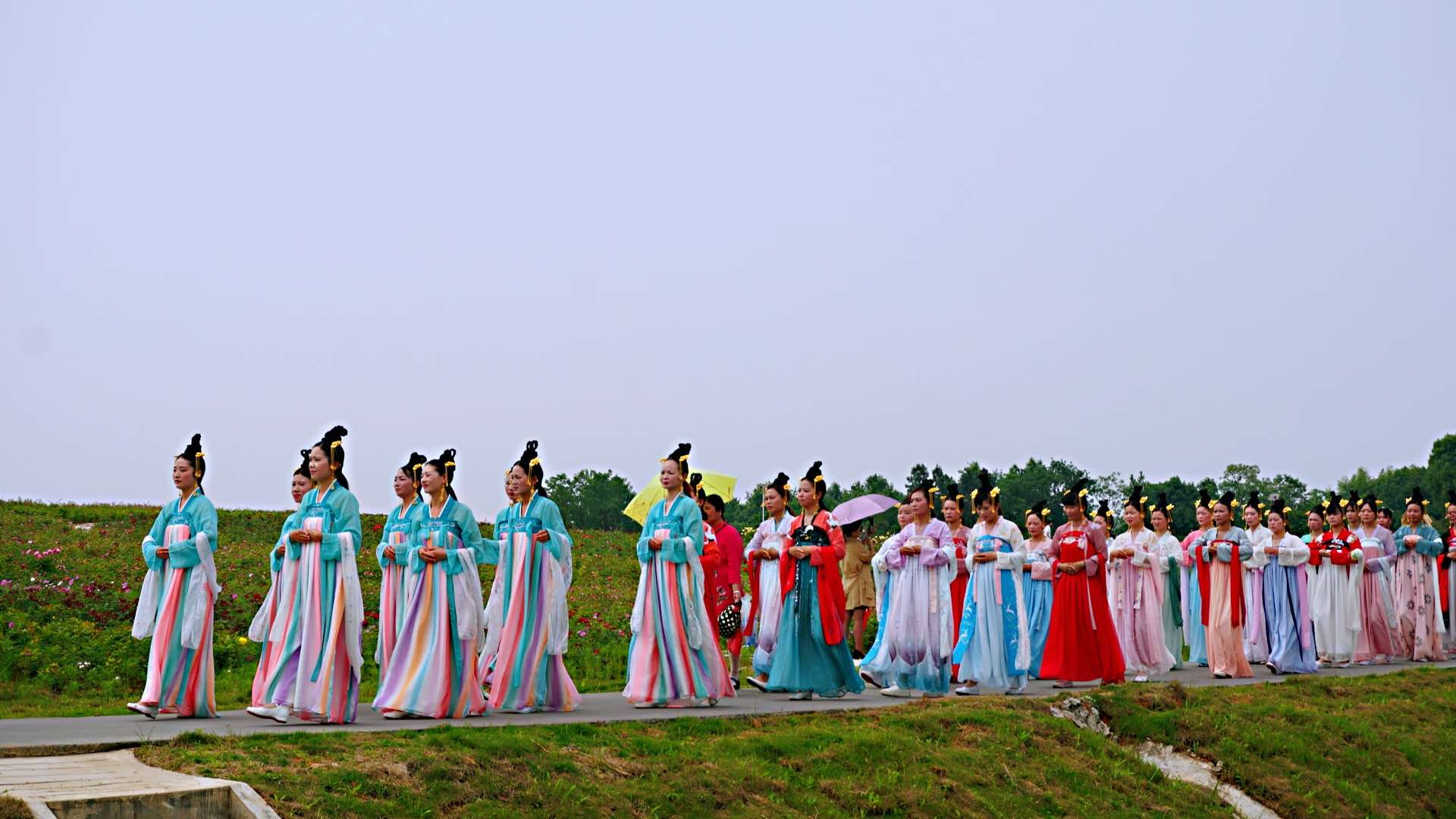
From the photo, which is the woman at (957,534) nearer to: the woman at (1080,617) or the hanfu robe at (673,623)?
the woman at (1080,617)

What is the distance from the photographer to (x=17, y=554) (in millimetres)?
18828

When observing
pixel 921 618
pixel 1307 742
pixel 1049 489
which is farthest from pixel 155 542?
pixel 1049 489

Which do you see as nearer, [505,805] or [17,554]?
[505,805]

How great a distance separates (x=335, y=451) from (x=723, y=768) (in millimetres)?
4291

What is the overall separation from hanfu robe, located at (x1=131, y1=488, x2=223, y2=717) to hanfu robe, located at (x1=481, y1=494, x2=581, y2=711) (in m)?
2.34

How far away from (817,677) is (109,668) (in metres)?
7.41

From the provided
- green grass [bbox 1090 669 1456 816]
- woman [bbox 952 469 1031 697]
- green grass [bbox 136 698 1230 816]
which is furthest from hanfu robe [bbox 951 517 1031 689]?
green grass [bbox 136 698 1230 816]

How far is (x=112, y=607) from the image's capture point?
17125mm

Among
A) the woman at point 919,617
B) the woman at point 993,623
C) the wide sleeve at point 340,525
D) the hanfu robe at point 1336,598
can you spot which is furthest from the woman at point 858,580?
the wide sleeve at point 340,525

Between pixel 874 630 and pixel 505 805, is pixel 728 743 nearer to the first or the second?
pixel 505 805

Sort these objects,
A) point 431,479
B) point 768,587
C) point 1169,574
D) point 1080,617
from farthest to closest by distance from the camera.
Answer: point 1169,574
point 1080,617
point 768,587
point 431,479

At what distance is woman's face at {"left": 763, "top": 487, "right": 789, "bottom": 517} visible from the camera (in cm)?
1437

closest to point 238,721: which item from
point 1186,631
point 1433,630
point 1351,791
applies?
point 1351,791

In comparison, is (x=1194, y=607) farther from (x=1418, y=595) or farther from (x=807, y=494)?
(x=807, y=494)
